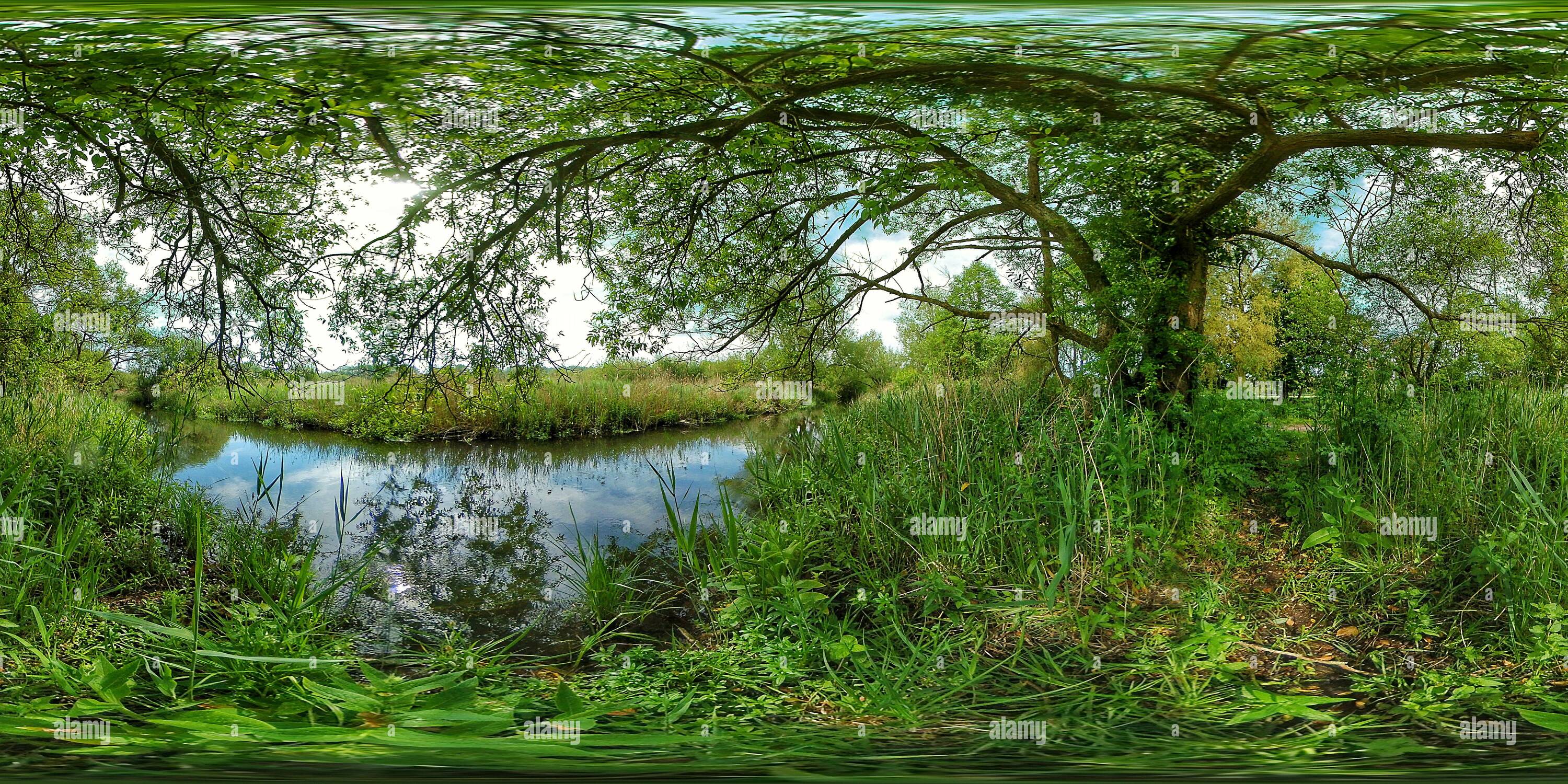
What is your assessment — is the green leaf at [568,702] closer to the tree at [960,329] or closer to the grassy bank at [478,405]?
the grassy bank at [478,405]

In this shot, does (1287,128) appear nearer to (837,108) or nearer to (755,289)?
(837,108)

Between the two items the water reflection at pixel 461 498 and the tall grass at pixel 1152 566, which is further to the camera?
the water reflection at pixel 461 498

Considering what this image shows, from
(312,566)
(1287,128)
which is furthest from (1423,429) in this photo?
(312,566)

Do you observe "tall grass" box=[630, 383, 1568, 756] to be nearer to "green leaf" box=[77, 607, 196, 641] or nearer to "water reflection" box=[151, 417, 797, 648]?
"water reflection" box=[151, 417, 797, 648]

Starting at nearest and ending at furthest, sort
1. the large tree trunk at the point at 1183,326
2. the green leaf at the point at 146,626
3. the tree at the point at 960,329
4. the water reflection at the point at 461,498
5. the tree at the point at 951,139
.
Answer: the green leaf at the point at 146,626, the water reflection at the point at 461,498, the tree at the point at 951,139, the tree at the point at 960,329, the large tree trunk at the point at 1183,326

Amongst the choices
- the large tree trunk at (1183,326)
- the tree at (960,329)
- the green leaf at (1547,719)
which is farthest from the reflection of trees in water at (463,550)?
the green leaf at (1547,719)

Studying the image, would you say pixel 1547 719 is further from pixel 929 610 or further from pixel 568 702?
pixel 568 702

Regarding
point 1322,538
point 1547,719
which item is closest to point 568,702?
point 1322,538
